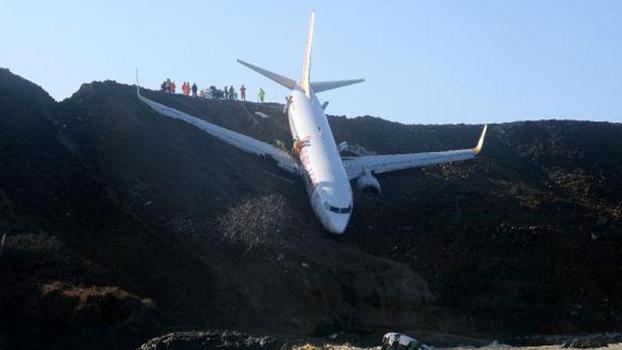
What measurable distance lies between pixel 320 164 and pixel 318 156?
110cm

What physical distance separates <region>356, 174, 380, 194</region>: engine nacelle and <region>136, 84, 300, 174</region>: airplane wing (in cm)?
392

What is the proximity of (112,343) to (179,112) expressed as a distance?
2581cm

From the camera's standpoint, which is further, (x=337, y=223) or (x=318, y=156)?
(x=318, y=156)

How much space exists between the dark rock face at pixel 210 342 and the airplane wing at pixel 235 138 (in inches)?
870

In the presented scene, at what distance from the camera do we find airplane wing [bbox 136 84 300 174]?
51594 millimetres

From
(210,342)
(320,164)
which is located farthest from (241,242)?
(210,342)

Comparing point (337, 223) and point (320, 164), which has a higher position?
point (320, 164)

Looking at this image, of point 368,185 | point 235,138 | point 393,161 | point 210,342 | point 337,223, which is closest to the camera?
point 210,342

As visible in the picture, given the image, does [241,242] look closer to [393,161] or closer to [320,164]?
[320,164]

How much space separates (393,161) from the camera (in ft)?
178

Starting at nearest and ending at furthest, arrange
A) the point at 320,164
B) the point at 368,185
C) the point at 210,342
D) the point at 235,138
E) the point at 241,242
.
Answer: the point at 210,342, the point at 241,242, the point at 320,164, the point at 368,185, the point at 235,138

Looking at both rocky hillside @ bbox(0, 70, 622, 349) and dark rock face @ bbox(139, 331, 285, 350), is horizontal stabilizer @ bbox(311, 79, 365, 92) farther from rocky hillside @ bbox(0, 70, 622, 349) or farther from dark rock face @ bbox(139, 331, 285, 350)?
dark rock face @ bbox(139, 331, 285, 350)

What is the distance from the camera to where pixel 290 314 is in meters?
36.1

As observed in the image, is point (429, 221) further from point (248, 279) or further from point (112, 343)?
point (112, 343)
